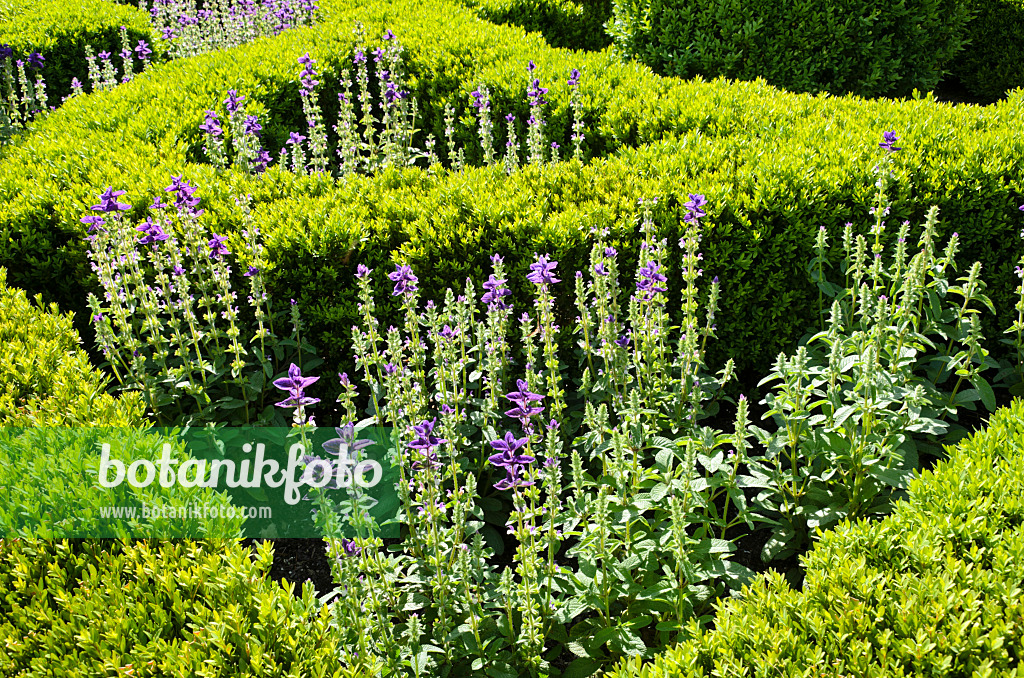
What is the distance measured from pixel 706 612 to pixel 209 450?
294 centimetres

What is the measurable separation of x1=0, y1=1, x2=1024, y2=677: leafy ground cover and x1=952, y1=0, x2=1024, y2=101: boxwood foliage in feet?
17.0

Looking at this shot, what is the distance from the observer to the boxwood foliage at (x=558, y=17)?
10.2 meters

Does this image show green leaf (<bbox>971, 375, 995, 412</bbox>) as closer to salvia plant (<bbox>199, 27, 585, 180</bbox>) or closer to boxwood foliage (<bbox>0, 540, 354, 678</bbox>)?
salvia plant (<bbox>199, 27, 585, 180</bbox>)

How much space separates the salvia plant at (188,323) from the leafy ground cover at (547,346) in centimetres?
4

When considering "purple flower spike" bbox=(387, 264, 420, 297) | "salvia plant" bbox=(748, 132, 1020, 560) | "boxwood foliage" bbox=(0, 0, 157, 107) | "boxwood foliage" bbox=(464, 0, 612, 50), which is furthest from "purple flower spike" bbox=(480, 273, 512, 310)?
"boxwood foliage" bbox=(0, 0, 157, 107)

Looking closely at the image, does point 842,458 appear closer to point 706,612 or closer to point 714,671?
point 706,612

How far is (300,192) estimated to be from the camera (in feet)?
18.8

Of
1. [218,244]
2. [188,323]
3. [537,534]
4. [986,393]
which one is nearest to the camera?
[537,534]

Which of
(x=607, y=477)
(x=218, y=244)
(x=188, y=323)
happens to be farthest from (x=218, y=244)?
(x=607, y=477)

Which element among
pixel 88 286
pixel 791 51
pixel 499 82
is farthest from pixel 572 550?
pixel 791 51

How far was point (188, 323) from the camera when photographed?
191 inches

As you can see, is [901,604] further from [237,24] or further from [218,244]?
[237,24]

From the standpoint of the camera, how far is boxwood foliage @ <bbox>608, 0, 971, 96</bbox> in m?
8.21

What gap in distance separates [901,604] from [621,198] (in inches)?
128
